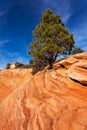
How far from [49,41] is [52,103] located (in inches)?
535

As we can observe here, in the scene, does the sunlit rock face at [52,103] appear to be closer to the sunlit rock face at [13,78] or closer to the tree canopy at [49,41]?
the tree canopy at [49,41]

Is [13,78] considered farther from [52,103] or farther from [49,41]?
[52,103]

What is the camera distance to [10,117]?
1714 centimetres

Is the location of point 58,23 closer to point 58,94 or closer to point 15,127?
point 58,94

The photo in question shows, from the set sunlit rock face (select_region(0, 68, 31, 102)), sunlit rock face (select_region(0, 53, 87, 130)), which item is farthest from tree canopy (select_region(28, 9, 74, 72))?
sunlit rock face (select_region(0, 53, 87, 130))

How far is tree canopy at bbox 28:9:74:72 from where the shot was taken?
2781 centimetres

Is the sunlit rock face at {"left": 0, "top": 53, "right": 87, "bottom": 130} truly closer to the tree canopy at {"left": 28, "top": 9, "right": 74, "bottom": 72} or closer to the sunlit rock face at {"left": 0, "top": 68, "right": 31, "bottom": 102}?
the tree canopy at {"left": 28, "top": 9, "right": 74, "bottom": 72}

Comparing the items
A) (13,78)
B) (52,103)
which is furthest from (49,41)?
(52,103)

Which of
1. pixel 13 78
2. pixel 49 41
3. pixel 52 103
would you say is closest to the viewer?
pixel 52 103

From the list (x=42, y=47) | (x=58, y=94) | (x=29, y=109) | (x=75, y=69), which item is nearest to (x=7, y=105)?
(x=29, y=109)

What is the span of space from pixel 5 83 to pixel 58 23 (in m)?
12.4

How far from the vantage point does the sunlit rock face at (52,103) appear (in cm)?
1391

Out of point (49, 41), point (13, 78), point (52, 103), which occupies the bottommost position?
point (52, 103)

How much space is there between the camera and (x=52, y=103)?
15.8 metres
